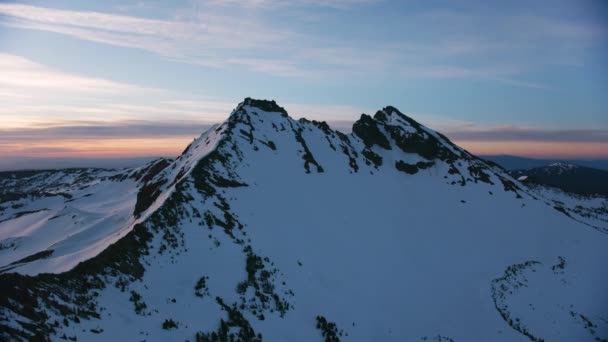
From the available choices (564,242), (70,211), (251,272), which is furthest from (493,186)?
(70,211)

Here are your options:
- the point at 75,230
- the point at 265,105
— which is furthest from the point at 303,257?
the point at 265,105

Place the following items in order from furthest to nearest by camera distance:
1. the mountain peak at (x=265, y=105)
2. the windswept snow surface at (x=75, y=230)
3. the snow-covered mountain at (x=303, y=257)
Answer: the mountain peak at (x=265, y=105) → the windswept snow surface at (x=75, y=230) → the snow-covered mountain at (x=303, y=257)

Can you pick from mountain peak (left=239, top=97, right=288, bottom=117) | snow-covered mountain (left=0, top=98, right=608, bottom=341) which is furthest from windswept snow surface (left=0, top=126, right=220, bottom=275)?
mountain peak (left=239, top=97, right=288, bottom=117)

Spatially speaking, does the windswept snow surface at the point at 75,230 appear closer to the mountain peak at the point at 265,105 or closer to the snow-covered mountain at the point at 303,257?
the snow-covered mountain at the point at 303,257

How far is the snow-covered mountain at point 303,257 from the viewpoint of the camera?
1738 centimetres

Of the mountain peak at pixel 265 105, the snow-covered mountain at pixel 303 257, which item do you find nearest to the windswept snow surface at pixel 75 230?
the snow-covered mountain at pixel 303 257

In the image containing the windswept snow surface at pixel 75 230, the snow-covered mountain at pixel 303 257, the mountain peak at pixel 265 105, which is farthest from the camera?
the mountain peak at pixel 265 105

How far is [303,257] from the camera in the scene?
104ft

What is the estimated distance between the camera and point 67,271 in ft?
58.2

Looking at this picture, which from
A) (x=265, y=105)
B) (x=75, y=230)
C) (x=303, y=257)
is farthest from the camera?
(x=265, y=105)

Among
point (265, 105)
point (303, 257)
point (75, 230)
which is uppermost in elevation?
point (265, 105)

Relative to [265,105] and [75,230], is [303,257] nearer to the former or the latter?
[75,230]

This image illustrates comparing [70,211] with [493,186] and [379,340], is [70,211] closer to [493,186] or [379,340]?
[379,340]

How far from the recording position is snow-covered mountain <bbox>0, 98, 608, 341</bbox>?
1738 centimetres
